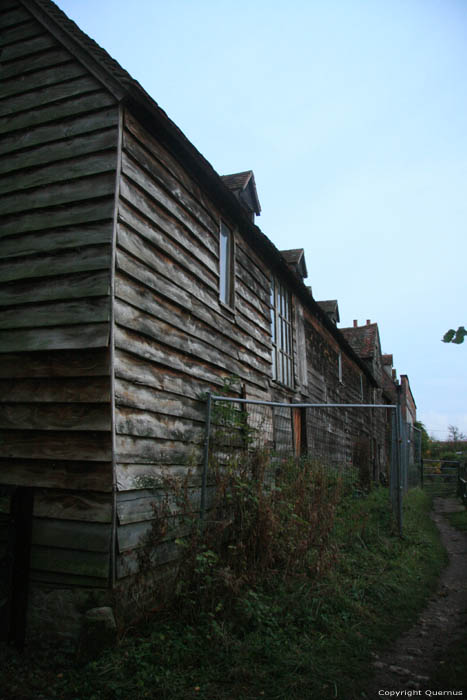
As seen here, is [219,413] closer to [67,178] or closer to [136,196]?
[136,196]

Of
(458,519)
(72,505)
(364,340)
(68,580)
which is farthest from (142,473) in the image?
(364,340)

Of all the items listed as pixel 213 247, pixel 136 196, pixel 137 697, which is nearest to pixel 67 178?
pixel 136 196

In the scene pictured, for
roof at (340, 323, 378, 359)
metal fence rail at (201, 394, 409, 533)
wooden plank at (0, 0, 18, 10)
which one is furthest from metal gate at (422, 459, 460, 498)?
wooden plank at (0, 0, 18, 10)

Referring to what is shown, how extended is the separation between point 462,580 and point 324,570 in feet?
6.71

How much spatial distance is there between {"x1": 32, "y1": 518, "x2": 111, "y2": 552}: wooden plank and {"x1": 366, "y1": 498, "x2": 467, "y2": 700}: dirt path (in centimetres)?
231

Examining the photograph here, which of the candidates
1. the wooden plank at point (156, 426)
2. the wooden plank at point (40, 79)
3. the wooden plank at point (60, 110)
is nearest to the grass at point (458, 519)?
the wooden plank at point (156, 426)

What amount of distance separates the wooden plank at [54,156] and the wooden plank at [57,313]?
51.3 inches

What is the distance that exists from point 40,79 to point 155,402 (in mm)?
3865

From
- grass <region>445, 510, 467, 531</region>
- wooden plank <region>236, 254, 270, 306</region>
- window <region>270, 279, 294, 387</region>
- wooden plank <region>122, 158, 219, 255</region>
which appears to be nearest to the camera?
wooden plank <region>122, 158, 219, 255</region>

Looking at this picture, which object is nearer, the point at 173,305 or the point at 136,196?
the point at 136,196

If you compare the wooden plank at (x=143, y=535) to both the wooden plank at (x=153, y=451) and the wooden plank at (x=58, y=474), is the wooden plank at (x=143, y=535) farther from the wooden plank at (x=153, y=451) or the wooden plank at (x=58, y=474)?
the wooden plank at (x=153, y=451)

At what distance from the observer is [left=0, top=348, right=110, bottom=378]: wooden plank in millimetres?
4316

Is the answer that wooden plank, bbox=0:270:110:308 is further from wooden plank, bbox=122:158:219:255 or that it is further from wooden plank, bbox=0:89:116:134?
wooden plank, bbox=0:89:116:134

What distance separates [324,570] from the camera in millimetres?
5137
